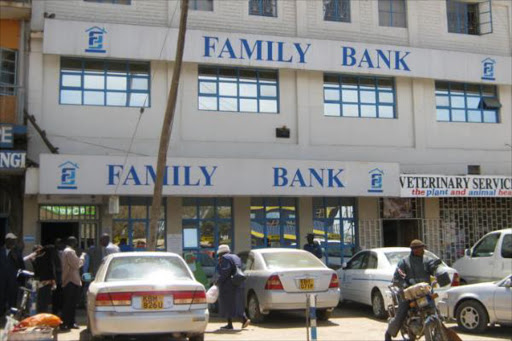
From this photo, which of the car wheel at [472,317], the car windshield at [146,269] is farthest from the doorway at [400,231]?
the car windshield at [146,269]

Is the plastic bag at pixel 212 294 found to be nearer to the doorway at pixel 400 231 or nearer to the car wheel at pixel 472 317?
the car wheel at pixel 472 317

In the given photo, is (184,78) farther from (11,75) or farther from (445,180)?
(445,180)

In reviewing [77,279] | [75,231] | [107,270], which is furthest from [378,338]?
[75,231]

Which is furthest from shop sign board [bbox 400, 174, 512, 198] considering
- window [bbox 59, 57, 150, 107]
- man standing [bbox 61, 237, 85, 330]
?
man standing [bbox 61, 237, 85, 330]

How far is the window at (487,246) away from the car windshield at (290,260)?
13.7 feet

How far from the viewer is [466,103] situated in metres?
20.9

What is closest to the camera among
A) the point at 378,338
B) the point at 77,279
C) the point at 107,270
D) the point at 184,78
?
the point at 107,270

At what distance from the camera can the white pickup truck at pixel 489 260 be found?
44.7 feet

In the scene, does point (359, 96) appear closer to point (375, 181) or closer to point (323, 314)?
point (375, 181)

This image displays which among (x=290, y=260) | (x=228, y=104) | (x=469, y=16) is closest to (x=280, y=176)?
(x=228, y=104)

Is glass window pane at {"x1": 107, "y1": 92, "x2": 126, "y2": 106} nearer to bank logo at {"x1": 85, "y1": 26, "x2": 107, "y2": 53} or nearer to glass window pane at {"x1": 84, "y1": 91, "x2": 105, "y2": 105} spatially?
glass window pane at {"x1": 84, "y1": 91, "x2": 105, "y2": 105}

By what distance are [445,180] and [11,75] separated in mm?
12676

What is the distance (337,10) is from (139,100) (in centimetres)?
721

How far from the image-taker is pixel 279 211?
61.8 ft
